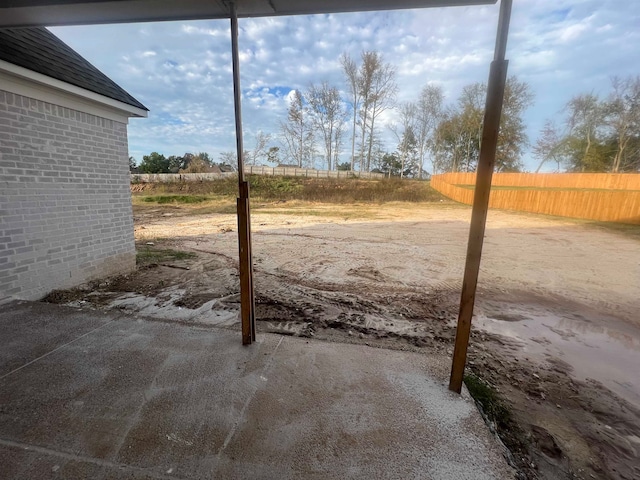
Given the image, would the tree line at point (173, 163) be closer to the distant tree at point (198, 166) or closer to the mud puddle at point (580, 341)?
the distant tree at point (198, 166)

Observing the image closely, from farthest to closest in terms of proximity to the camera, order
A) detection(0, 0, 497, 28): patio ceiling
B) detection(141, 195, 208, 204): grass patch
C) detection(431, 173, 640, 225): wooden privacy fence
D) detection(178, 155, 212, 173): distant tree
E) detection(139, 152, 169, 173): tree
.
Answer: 1. detection(139, 152, 169, 173): tree
2. detection(178, 155, 212, 173): distant tree
3. detection(141, 195, 208, 204): grass patch
4. detection(431, 173, 640, 225): wooden privacy fence
5. detection(0, 0, 497, 28): patio ceiling

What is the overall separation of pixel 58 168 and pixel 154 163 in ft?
111

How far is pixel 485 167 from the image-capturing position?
179 cm

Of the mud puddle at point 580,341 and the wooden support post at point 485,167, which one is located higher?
the wooden support post at point 485,167

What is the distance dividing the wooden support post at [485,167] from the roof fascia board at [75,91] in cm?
472

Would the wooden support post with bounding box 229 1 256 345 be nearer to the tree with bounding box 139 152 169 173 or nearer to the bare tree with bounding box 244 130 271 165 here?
the bare tree with bounding box 244 130 271 165

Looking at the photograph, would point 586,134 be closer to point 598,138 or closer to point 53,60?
point 598,138

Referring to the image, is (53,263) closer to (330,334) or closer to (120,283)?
(120,283)

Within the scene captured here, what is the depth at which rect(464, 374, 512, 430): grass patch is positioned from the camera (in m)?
2.08

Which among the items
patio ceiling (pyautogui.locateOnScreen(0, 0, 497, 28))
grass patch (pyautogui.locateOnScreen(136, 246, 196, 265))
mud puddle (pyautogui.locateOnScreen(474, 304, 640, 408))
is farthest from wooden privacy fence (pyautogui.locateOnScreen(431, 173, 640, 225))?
grass patch (pyautogui.locateOnScreen(136, 246, 196, 265))

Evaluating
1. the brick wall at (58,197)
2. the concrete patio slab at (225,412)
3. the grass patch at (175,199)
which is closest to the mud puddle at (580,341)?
the concrete patio slab at (225,412)

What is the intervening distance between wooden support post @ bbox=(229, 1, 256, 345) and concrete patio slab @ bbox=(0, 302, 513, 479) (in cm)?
25

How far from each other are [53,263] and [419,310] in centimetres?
506

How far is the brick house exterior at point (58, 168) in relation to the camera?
11.5 ft
